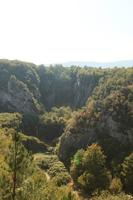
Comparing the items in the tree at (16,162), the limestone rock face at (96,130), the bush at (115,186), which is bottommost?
the bush at (115,186)

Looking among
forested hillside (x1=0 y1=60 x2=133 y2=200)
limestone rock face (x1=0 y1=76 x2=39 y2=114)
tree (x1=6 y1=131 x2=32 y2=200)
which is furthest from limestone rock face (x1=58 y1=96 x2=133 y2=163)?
limestone rock face (x1=0 y1=76 x2=39 y2=114)

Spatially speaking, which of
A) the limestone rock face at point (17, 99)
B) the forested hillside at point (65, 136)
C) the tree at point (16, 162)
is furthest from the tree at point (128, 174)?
the limestone rock face at point (17, 99)

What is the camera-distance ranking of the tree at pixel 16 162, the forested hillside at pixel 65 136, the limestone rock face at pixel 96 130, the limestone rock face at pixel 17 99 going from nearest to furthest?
1. the tree at pixel 16 162
2. the forested hillside at pixel 65 136
3. the limestone rock face at pixel 96 130
4. the limestone rock face at pixel 17 99

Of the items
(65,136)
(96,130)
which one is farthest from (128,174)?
(65,136)

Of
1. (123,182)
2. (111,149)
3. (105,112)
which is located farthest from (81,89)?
(123,182)

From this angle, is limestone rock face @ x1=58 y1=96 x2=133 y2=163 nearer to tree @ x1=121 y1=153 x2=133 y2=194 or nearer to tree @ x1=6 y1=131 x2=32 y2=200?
tree @ x1=121 y1=153 x2=133 y2=194

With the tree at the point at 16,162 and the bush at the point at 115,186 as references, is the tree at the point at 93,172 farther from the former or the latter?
the tree at the point at 16,162

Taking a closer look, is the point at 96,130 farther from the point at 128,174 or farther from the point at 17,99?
the point at 17,99

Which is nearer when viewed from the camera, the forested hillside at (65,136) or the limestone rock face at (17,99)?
the forested hillside at (65,136)
